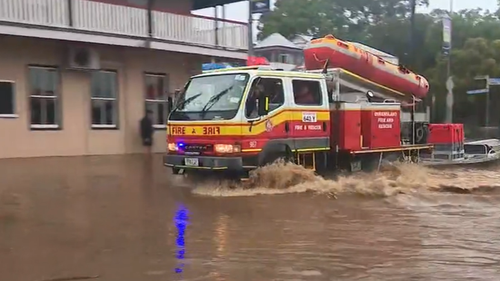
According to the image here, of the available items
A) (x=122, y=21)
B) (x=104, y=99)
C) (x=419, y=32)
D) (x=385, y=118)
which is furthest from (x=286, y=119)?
(x=419, y=32)

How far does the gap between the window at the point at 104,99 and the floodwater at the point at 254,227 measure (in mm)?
5588

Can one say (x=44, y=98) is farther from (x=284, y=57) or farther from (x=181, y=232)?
(x=284, y=57)

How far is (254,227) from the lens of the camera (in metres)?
8.38

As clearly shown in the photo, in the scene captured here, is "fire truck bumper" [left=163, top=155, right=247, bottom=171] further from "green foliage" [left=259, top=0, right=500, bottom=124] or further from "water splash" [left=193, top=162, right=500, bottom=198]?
"green foliage" [left=259, top=0, right=500, bottom=124]

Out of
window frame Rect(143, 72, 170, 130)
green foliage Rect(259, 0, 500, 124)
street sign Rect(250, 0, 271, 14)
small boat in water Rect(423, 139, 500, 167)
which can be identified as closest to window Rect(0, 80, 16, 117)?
window frame Rect(143, 72, 170, 130)

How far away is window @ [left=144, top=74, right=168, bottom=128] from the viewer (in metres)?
21.3

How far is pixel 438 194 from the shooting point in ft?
38.3

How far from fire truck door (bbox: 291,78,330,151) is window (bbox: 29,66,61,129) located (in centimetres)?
908

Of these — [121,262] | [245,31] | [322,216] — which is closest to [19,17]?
[245,31]

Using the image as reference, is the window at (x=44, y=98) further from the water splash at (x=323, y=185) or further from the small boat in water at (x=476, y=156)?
the small boat in water at (x=476, y=156)

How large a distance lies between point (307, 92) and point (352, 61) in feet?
5.87

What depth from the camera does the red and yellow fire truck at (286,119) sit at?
11.2 m

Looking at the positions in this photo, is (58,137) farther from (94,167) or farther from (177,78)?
(177,78)

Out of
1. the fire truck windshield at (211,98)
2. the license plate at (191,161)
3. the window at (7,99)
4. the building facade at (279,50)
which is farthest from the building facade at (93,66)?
the building facade at (279,50)
